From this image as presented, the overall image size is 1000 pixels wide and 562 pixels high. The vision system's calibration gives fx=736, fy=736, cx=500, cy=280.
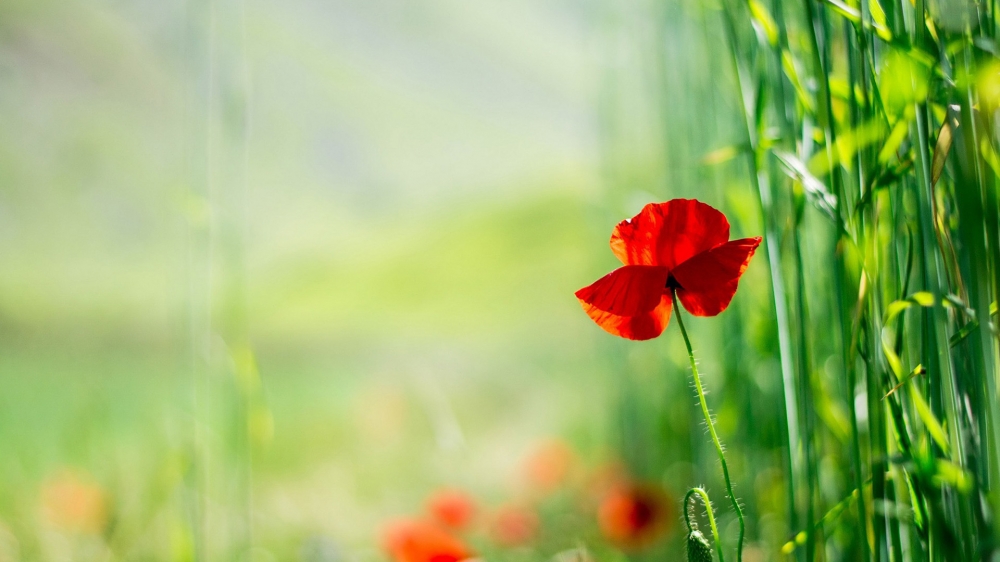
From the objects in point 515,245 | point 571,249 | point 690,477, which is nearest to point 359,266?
point 515,245

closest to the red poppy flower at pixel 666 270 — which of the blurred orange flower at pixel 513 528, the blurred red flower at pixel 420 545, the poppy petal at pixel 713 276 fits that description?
the poppy petal at pixel 713 276

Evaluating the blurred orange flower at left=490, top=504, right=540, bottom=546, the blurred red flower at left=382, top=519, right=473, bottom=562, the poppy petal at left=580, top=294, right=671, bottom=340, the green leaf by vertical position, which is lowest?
the blurred orange flower at left=490, top=504, right=540, bottom=546

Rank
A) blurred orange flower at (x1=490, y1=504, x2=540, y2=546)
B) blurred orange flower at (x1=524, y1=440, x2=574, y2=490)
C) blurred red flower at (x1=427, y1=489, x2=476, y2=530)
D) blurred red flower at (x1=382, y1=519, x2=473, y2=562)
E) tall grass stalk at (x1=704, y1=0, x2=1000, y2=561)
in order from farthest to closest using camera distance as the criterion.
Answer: blurred orange flower at (x1=524, y1=440, x2=574, y2=490) → blurred orange flower at (x1=490, y1=504, x2=540, y2=546) → blurred red flower at (x1=427, y1=489, x2=476, y2=530) → blurred red flower at (x1=382, y1=519, x2=473, y2=562) → tall grass stalk at (x1=704, y1=0, x2=1000, y2=561)

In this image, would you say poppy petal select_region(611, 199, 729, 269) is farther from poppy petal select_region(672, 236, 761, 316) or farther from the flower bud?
the flower bud

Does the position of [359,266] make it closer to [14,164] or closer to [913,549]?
[14,164]

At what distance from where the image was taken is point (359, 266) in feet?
8.40

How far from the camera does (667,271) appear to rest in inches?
11.5

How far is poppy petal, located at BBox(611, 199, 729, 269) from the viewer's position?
0.96 ft

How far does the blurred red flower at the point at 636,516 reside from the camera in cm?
74

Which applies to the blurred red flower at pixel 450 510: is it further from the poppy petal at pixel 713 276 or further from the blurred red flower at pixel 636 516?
the poppy petal at pixel 713 276

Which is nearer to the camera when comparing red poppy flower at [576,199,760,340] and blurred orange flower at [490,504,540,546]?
red poppy flower at [576,199,760,340]

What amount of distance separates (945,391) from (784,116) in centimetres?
16

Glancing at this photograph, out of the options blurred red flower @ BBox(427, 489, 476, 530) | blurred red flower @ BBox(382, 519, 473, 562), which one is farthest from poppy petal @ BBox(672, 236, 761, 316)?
blurred red flower @ BBox(427, 489, 476, 530)

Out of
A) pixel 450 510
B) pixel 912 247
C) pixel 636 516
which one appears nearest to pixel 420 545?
pixel 450 510
